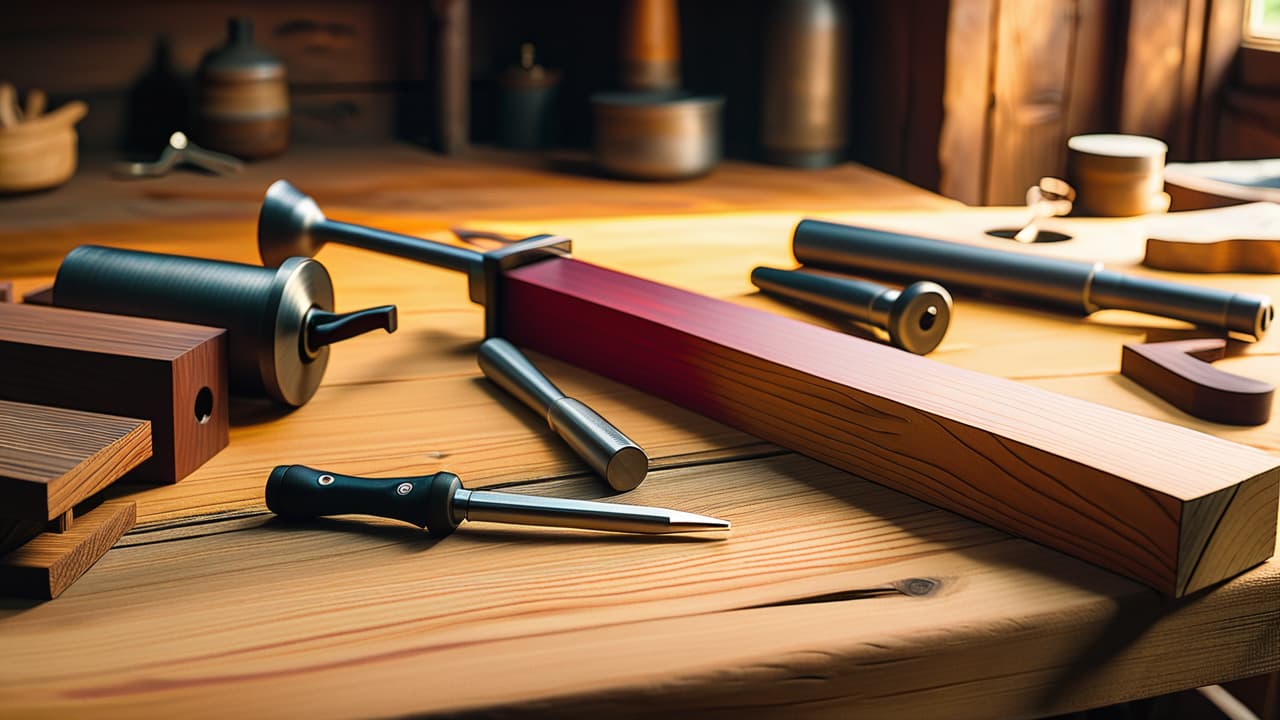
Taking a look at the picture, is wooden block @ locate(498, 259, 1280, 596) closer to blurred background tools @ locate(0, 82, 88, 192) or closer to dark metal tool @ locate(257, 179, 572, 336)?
dark metal tool @ locate(257, 179, 572, 336)

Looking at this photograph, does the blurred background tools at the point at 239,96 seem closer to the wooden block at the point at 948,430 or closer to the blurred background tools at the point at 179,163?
the blurred background tools at the point at 179,163

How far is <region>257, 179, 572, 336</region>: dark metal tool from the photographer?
36.9 inches

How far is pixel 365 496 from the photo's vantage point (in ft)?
2.01

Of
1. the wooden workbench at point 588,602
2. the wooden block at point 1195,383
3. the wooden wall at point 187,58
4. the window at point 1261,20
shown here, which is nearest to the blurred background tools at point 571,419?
the wooden workbench at point 588,602

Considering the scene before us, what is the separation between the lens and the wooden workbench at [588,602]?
48 centimetres

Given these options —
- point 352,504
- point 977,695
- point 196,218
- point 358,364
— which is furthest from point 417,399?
point 196,218

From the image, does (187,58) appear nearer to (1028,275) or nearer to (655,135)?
(655,135)

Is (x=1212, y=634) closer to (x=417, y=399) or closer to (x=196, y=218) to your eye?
(x=417, y=399)

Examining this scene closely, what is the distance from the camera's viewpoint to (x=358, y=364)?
0.89m

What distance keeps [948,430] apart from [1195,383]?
9.1 inches

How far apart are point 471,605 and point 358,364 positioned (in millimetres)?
387

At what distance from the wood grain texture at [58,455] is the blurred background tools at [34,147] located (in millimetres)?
982

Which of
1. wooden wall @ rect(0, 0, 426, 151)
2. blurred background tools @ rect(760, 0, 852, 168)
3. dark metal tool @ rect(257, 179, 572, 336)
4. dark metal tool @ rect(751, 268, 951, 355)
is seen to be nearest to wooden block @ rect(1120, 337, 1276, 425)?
dark metal tool @ rect(751, 268, 951, 355)

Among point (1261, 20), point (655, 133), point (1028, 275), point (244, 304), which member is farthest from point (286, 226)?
point (1261, 20)
